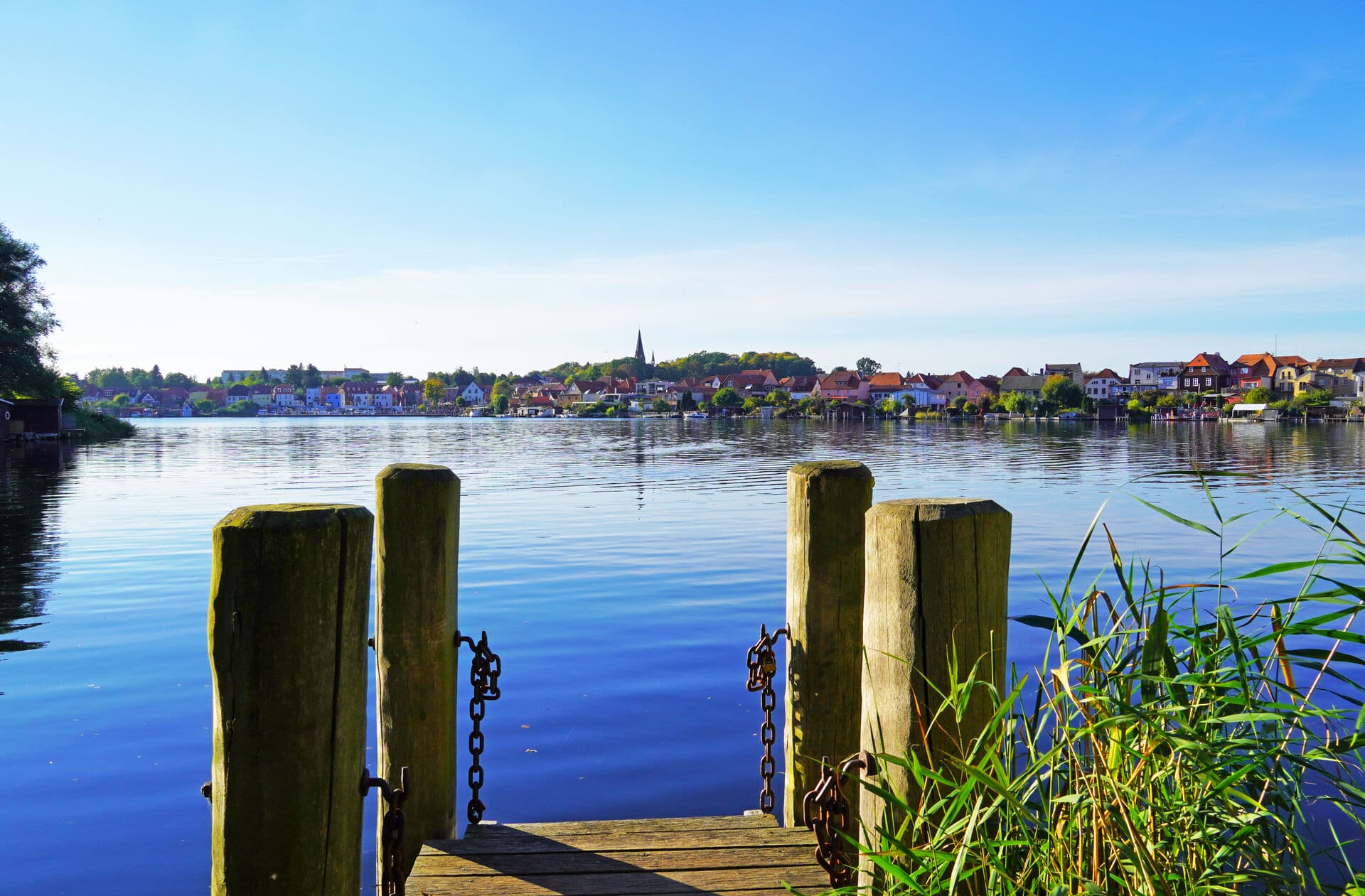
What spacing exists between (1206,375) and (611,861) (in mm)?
178016

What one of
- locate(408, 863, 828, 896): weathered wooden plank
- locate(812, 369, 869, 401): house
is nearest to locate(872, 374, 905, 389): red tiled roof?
locate(812, 369, 869, 401): house

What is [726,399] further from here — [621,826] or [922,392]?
[621,826]

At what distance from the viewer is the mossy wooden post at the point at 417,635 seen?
401 cm

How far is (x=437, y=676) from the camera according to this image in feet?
13.6

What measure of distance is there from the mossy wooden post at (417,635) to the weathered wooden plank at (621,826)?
24cm

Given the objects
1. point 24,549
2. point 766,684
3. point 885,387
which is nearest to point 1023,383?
point 885,387

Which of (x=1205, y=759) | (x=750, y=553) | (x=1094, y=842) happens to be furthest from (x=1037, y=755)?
(x=750, y=553)

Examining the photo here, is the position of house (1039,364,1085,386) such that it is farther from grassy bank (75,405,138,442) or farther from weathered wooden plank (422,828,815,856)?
weathered wooden plank (422,828,815,856)

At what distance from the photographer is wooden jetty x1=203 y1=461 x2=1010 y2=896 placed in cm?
245

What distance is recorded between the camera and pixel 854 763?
2982 millimetres

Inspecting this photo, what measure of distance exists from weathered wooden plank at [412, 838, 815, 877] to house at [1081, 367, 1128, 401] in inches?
7039

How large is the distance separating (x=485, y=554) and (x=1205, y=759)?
49.2 feet

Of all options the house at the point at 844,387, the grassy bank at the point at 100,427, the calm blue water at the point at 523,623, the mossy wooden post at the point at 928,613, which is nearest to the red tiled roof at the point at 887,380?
the house at the point at 844,387

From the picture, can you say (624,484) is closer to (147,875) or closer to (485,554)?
(485,554)
